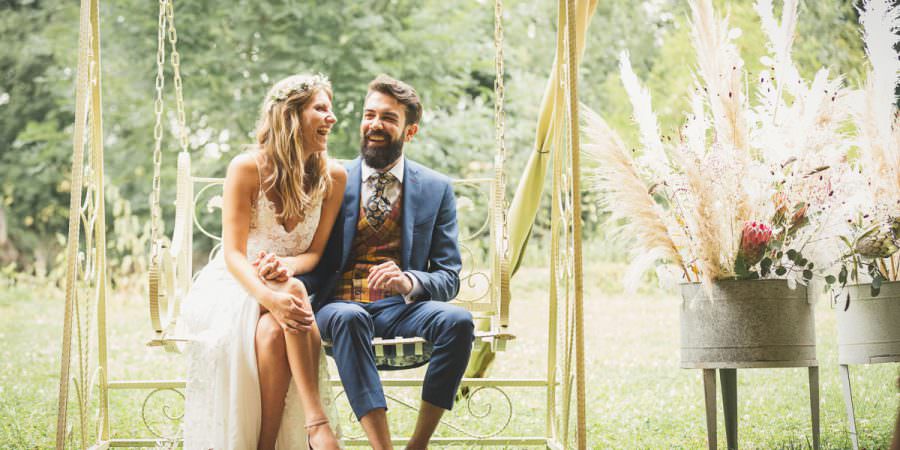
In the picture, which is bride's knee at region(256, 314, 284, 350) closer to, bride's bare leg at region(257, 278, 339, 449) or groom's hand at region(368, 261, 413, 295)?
bride's bare leg at region(257, 278, 339, 449)

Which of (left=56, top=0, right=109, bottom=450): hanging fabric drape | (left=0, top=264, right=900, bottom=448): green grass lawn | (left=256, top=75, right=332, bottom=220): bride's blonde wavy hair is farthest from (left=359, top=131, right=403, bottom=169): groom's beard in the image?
(left=0, top=264, right=900, bottom=448): green grass lawn

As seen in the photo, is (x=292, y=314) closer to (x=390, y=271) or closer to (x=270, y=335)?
(x=270, y=335)

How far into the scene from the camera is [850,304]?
332 centimetres

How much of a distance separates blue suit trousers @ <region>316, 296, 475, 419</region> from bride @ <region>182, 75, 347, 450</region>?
3.7 inches

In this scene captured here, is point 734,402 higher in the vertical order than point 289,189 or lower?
lower

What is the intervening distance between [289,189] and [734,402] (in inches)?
64.8

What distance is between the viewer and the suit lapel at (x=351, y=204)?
3.33m

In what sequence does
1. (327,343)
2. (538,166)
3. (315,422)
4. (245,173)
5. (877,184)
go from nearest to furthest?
1. (315,422)
2. (327,343)
3. (245,173)
4. (877,184)
5. (538,166)

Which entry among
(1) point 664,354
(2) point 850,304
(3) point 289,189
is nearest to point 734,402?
(2) point 850,304

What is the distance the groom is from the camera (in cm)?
296

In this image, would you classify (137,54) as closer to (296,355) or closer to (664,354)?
(664,354)

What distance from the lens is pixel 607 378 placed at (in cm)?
624

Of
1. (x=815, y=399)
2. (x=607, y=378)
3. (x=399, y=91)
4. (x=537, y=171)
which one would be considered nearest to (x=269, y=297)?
(x=399, y=91)

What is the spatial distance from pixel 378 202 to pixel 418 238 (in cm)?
19
